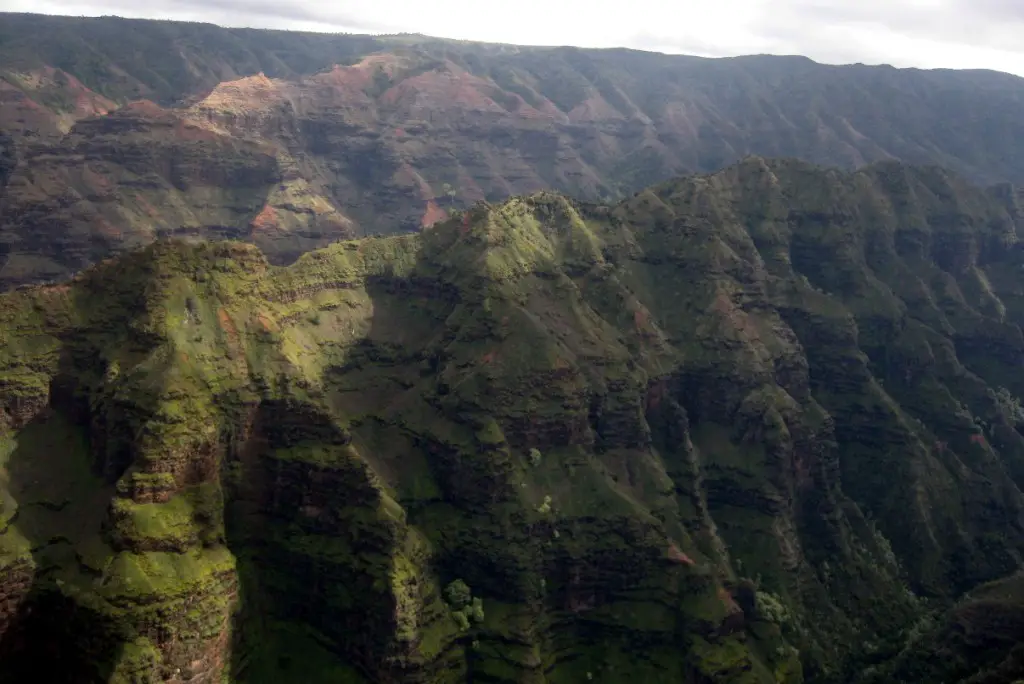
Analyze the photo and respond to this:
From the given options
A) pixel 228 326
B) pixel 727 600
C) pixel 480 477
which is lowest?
pixel 727 600

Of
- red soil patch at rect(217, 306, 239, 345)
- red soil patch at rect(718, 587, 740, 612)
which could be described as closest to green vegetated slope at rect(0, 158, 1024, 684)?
red soil patch at rect(217, 306, 239, 345)

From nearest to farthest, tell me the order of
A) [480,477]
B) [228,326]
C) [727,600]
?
[228,326] → [480,477] → [727,600]

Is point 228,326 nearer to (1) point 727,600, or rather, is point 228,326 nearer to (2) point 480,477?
(2) point 480,477

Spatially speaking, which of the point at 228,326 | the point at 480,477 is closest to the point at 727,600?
the point at 480,477

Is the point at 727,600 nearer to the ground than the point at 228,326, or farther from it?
nearer to the ground

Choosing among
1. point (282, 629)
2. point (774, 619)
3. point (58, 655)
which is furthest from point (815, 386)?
point (58, 655)

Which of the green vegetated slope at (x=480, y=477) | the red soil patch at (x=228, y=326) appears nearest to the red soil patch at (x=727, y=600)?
the green vegetated slope at (x=480, y=477)

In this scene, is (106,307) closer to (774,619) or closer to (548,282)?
(548,282)

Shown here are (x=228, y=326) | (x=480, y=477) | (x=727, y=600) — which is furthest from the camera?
(x=727, y=600)

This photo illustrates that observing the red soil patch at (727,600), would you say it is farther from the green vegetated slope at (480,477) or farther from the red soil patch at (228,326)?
the red soil patch at (228,326)
